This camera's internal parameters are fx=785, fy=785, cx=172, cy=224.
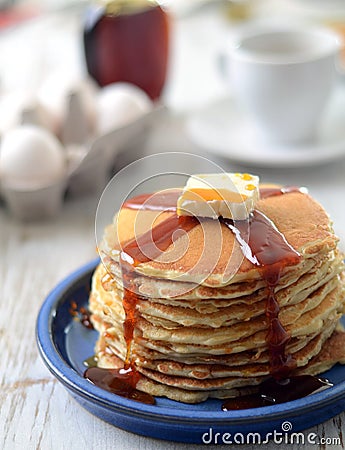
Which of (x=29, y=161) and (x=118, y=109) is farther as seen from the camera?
(x=118, y=109)

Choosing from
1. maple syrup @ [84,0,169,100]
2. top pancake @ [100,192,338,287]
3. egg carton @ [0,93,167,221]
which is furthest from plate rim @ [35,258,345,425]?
maple syrup @ [84,0,169,100]

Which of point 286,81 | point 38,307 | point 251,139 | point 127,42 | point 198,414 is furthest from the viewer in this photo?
point 127,42

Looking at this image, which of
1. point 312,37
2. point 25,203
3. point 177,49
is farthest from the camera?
point 177,49

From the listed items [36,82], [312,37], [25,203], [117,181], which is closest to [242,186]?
[117,181]

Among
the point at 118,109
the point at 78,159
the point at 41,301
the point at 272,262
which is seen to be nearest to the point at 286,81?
the point at 118,109

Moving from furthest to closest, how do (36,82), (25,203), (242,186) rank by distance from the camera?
(36,82)
(25,203)
(242,186)

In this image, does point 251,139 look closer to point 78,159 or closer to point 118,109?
point 118,109

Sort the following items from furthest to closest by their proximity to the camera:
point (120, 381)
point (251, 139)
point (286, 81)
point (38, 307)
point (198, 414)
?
point (251, 139) → point (286, 81) → point (38, 307) → point (120, 381) → point (198, 414)

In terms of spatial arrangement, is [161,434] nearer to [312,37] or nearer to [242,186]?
[242,186]
